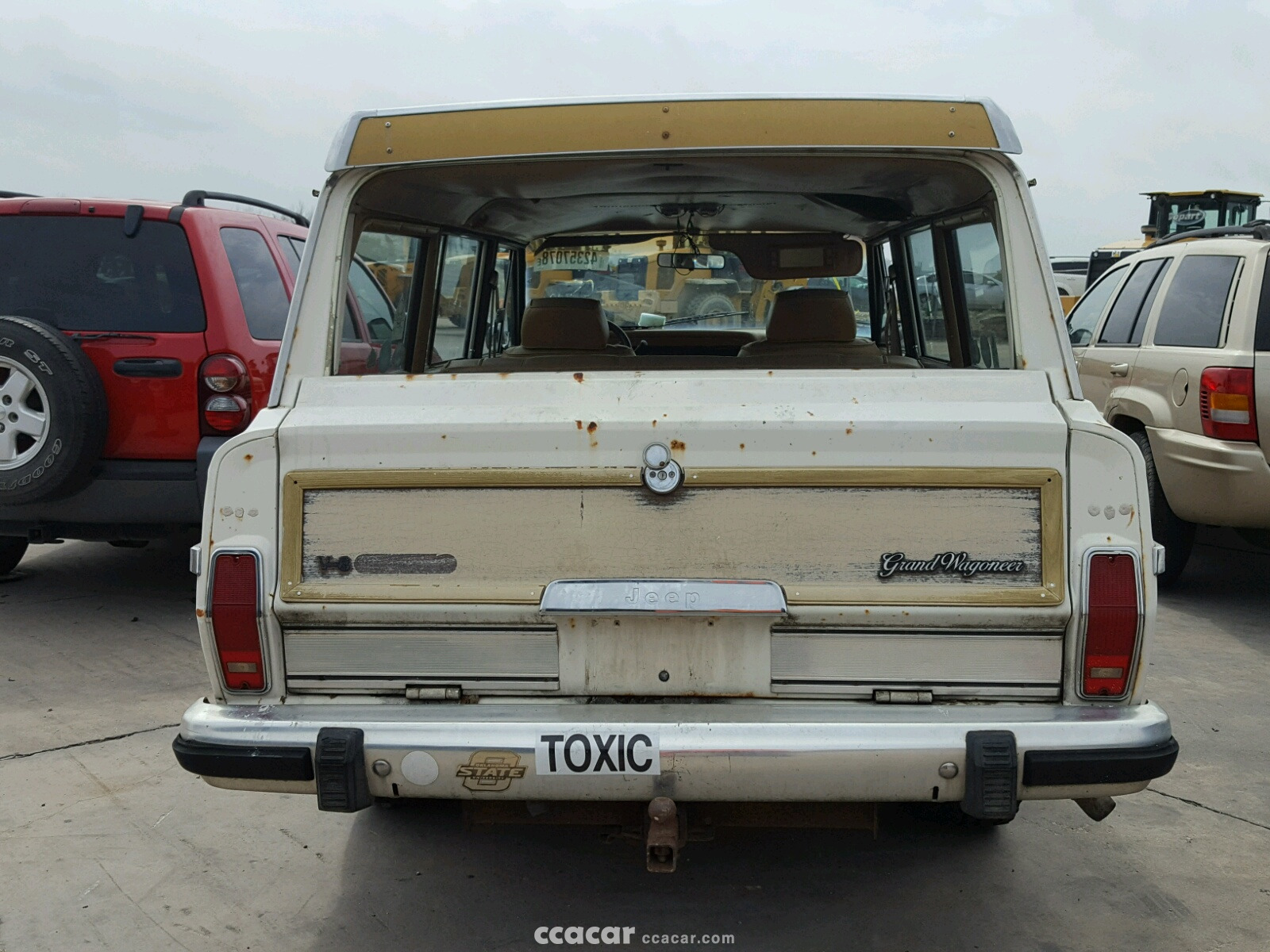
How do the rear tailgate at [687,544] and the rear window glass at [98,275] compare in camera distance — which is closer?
the rear tailgate at [687,544]

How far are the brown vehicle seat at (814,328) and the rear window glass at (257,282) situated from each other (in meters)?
2.48

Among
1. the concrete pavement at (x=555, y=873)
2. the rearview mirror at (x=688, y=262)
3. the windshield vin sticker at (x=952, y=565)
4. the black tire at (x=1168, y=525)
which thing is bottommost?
the concrete pavement at (x=555, y=873)

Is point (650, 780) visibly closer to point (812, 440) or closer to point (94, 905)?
point (812, 440)

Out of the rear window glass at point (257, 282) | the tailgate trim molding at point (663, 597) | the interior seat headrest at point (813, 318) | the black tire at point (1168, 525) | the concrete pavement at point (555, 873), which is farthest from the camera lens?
the black tire at point (1168, 525)

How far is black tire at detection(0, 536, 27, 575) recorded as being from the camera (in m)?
6.72

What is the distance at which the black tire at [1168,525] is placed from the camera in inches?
248

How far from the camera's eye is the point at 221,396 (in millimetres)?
5648

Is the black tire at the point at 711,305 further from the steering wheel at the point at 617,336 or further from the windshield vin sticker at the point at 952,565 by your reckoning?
the windshield vin sticker at the point at 952,565

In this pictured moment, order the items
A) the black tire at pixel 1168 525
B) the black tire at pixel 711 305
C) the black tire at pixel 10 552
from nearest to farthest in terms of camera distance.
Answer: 1. the black tire at pixel 711 305
2. the black tire at pixel 1168 525
3. the black tire at pixel 10 552

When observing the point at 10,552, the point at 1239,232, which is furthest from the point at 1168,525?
the point at 10,552

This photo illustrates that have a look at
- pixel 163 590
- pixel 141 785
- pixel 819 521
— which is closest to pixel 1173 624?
pixel 819 521

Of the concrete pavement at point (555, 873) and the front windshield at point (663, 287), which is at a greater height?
the front windshield at point (663, 287)

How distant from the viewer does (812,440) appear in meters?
2.70

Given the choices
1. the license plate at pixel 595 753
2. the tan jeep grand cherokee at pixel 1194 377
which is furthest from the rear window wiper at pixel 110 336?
the tan jeep grand cherokee at pixel 1194 377
